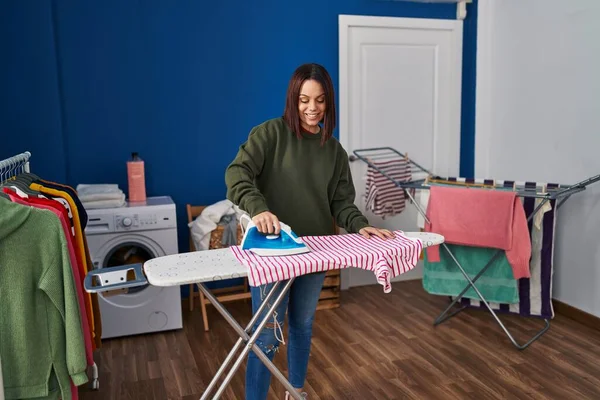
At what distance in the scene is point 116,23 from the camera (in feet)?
11.4

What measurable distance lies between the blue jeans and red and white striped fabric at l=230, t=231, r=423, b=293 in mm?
173

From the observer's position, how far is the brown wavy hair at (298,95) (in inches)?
72.4

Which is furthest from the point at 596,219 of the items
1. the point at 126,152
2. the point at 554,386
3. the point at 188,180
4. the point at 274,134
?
the point at 126,152

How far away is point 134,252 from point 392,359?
5.11 ft

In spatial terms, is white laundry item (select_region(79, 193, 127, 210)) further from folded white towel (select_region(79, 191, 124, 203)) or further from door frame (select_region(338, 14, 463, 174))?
door frame (select_region(338, 14, 463, 174))

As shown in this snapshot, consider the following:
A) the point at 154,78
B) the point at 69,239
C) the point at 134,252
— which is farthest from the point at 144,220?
the point at 69,239

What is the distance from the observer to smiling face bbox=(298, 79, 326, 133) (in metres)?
1.84

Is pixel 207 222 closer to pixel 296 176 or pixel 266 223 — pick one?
pixel 296 176

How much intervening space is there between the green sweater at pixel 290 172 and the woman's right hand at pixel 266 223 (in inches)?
6.5

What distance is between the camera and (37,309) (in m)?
1.77

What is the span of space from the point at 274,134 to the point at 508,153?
2536 mm

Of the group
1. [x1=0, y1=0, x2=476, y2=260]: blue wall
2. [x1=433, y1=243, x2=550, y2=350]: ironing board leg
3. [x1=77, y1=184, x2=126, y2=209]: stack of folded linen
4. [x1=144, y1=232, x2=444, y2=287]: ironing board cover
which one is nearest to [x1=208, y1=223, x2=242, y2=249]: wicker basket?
[x1=0, y1=0, x2=476, y2=260]: blue wall

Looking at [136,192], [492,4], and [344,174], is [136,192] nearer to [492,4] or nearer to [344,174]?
[344,174]

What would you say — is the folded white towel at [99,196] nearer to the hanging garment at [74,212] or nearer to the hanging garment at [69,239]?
the hanging garment at [74,212]
